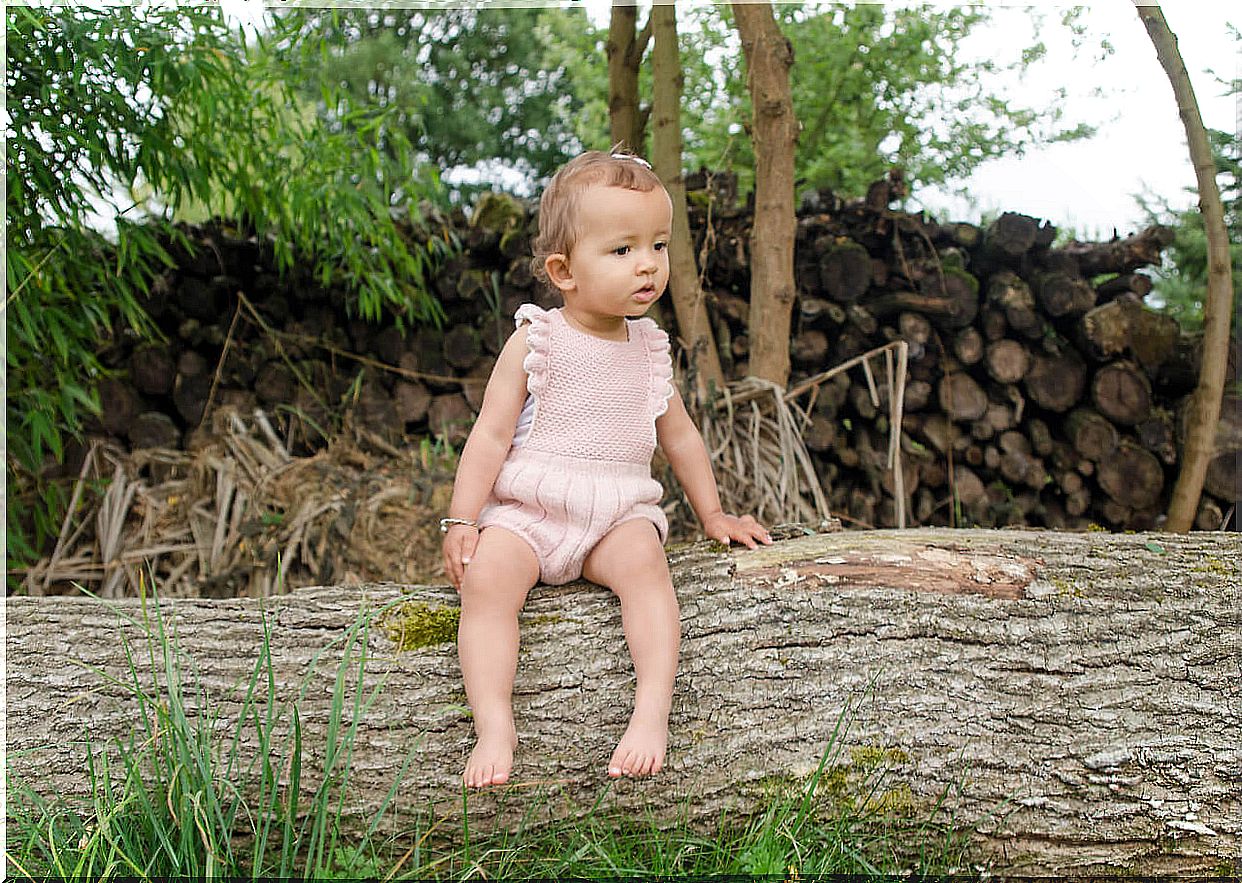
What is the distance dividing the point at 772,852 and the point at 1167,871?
0.69m

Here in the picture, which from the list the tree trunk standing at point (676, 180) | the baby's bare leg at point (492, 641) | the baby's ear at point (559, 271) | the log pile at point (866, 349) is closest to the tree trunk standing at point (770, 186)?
the tree trunk standing at point (676, 180)

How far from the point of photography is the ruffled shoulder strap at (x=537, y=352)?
1936 millimetres

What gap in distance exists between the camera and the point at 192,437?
384 centimetres

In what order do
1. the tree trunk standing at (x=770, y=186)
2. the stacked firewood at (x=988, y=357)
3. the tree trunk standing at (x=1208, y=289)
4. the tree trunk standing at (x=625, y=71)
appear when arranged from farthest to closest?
1. the stacked firewood at (x=988, y=357)
2. the tree trunk standing at (x=625, y=71)
3. the tree trunk standing at (x=770, y=186)
4. the tree trunk standing at (x=1208, y=289)

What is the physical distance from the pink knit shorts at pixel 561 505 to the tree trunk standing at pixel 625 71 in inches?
74.5

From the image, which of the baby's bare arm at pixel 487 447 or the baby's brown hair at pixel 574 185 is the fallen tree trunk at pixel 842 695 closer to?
the baby's bare arm at pixel 487 447

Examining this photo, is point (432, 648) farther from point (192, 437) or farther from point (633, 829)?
point (192, 437)

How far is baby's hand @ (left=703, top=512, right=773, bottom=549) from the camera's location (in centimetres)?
201

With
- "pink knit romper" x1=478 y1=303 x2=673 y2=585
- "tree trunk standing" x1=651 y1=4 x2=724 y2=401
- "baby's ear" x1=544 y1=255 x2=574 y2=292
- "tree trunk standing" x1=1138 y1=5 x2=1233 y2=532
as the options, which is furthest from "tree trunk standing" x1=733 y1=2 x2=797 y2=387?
"baby's ear" x1=544 y1=255 x2=574 y2=292

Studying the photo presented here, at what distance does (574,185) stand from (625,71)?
1.89 meters

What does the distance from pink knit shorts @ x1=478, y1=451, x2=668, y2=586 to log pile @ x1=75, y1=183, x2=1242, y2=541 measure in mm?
1780

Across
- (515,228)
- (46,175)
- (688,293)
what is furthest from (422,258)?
(46,175)

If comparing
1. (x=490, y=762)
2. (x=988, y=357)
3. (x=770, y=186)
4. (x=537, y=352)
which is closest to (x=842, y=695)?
(x=490, y=762)

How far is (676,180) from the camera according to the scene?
3279 mm
